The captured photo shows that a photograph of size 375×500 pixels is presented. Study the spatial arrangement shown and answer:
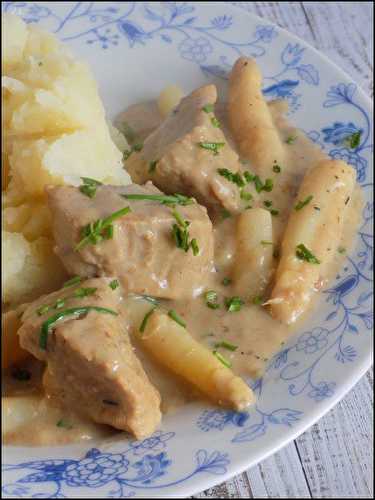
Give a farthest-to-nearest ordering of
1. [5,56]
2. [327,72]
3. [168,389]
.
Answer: [327,72] → [5,56] → [168,389]

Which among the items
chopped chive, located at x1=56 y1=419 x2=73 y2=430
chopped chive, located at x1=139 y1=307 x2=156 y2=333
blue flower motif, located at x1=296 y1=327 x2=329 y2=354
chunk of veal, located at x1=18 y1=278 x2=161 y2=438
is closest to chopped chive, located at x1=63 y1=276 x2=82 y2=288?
chunk of veal, located at x1=18 y1=278 x2=161 y2=438

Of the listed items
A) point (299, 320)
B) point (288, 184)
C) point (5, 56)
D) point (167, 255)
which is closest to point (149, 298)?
point (167, 255)

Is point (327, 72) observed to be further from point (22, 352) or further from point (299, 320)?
point (22, 352)

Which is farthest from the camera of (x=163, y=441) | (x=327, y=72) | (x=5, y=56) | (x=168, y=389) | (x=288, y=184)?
(x=327, y=72)

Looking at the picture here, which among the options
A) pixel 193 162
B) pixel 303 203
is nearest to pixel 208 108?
pixel 193 162

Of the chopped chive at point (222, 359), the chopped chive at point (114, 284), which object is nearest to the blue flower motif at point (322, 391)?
the chopped chive at point (222, 359)

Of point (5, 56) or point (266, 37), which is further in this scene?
point (266, 37)
